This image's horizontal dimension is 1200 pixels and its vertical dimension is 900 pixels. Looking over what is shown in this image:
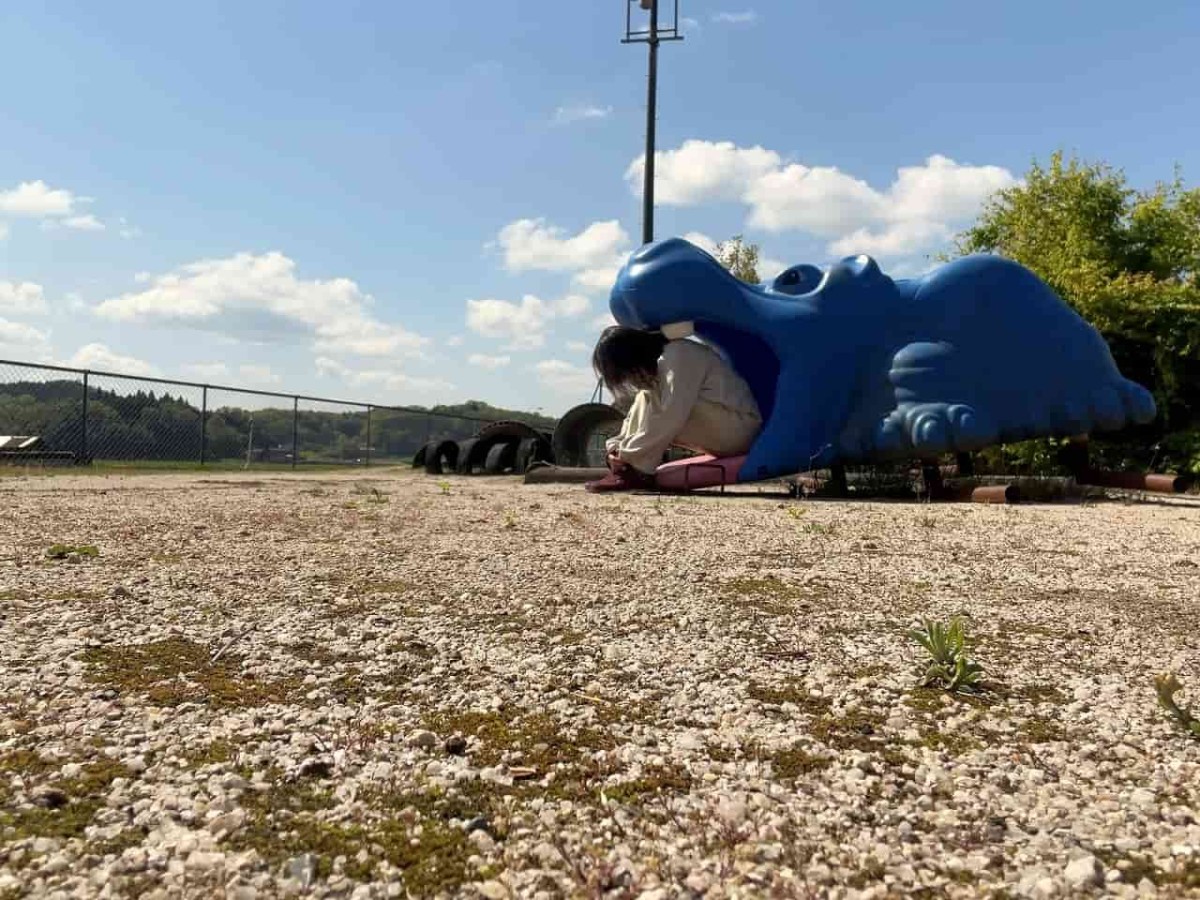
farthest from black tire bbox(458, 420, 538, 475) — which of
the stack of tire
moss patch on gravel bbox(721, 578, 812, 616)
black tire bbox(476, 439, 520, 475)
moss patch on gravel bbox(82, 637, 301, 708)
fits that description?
moss patch on gravel bbox(82, 637, 301, 708)

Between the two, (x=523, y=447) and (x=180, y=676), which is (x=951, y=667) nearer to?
(x=180, y=676)

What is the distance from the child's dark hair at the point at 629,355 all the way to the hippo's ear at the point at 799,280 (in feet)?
6.16

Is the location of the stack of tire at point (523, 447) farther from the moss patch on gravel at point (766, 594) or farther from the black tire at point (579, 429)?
the moss patch on gravel at point (766, 594)

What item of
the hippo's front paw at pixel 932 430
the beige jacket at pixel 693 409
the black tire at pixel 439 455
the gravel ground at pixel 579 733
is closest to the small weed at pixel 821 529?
the gravel ground at pixel 579 733

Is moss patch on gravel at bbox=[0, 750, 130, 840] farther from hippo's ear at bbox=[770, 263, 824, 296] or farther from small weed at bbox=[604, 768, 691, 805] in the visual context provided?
hippo's ear at bbox=[770, 263, 824, 296]

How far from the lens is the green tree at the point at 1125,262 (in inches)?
601

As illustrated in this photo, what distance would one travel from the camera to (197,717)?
2.21m

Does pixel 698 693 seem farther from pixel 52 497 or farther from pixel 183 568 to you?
pixel 52 497

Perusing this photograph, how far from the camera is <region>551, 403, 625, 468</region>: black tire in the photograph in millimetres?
18359

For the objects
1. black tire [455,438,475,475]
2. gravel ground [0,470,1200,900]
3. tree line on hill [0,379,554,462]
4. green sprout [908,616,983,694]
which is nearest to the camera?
gravel ground [0,470,1200,900]

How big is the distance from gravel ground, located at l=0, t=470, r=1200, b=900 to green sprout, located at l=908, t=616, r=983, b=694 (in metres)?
0.08

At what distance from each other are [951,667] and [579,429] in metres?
16.0

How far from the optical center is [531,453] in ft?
63.5

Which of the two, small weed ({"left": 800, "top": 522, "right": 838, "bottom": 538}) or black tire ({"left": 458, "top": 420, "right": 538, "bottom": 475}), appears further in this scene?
black tire ({"left": 458, "top": 420, "right": 538, "bottom": 475})
